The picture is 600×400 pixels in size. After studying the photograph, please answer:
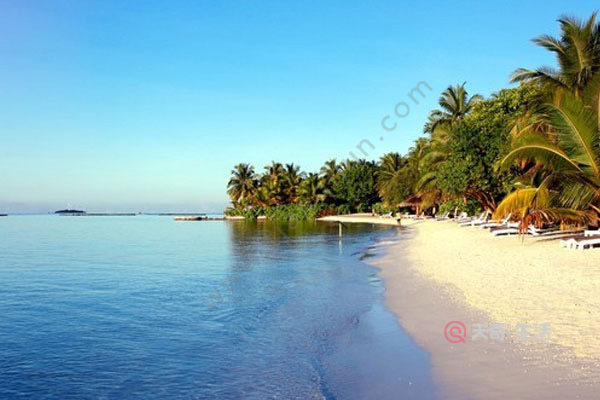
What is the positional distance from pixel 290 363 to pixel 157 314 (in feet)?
18.6

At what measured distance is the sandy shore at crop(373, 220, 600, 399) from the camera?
595 centimetres

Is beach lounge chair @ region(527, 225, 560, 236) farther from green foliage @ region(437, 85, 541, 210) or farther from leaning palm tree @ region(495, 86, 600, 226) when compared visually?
green foliage @ region(437, 85, 541, 210)

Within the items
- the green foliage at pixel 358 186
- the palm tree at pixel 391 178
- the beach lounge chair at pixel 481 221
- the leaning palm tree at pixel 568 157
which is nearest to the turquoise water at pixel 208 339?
the leaning palm tree at pixel 568 157

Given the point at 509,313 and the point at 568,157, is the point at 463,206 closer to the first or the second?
the point at 568,157

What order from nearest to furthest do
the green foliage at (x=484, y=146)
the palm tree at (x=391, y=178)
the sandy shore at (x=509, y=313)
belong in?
the sandy shore at (x=509, y=313)
the green foliage at (x=484, y=146)
the palm tree at (x=391, y=178)

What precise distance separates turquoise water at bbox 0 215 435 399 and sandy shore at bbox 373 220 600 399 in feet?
1.78

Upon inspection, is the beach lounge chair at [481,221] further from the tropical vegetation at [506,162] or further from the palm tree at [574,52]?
the palm tree at [574,52]

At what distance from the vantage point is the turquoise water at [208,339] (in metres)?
6.86

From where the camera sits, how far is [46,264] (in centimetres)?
2477

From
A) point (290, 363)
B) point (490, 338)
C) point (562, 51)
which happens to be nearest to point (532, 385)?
point (490, 338)

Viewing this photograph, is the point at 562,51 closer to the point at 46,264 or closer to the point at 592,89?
the point at 592,89

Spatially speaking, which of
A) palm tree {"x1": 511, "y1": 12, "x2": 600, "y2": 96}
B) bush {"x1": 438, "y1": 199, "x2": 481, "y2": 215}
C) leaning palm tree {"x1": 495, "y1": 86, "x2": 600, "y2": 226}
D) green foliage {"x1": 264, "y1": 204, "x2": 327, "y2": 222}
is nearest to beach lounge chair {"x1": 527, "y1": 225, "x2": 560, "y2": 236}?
leaning palm tree {"x1": 495, "y1": 86, "x2": 600, "y2": 226}

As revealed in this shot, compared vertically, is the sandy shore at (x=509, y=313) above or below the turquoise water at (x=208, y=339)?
above

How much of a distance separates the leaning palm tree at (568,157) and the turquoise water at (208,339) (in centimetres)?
696
